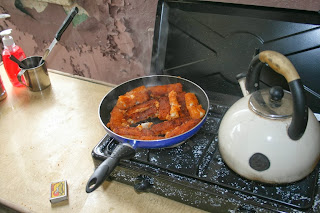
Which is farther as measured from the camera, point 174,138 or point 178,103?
point 178,103

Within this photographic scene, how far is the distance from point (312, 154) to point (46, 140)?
905 millimetres

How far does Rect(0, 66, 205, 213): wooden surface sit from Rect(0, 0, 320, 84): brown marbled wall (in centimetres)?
12

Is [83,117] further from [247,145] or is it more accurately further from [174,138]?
[247,145]

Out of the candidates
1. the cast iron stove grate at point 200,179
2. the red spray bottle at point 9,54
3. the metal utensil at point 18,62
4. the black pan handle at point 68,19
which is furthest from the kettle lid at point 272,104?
the red spray bottle at point 9,54

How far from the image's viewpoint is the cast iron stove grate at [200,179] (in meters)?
0.71

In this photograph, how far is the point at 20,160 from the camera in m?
1.02

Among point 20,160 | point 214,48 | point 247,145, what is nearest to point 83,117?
point 20,160

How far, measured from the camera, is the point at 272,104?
0.70 meters

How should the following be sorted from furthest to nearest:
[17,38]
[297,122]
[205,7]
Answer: [17,38]
[205,7]
[297,122]

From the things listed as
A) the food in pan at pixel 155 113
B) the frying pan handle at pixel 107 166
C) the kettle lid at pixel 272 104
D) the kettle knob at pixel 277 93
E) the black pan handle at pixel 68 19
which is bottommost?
the food in pan at pixel 155 113

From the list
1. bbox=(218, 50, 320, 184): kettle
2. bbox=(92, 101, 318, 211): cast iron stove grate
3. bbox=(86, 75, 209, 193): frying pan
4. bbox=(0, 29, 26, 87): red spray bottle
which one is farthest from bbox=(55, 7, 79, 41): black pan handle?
bbox=(218, 50, 320, 184): kettle

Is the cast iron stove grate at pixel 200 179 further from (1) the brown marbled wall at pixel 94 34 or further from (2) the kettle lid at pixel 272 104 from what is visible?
(1) the brown marbled wall at pixel 94 34

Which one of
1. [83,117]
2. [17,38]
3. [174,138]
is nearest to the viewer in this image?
[174,138]

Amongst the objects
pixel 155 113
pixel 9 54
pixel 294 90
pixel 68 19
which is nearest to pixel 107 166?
pixel 155 113
